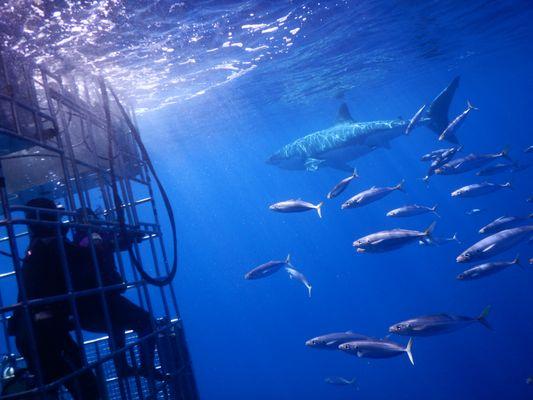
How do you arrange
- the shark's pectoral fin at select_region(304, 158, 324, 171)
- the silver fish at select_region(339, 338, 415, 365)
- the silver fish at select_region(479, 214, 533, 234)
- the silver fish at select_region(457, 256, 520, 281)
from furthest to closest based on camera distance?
the shark's pectoral fin at select_region(304, 158, 324, 171), the silver fish at select_region(479, 214, 533, 234), the silver fish at select_region(457, 256, 520, 281), the silver fish at select_region(339, 338, 415, 365)

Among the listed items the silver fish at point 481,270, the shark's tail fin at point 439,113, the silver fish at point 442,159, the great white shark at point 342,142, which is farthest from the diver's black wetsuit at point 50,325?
the shark's tail fin at point 439,113

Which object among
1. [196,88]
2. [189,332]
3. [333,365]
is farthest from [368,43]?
[189,332]

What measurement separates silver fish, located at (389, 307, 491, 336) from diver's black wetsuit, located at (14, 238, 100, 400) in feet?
18.4

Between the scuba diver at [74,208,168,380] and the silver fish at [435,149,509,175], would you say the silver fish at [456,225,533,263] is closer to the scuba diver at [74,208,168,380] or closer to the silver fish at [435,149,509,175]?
the silver fish at [435,149,509,175]

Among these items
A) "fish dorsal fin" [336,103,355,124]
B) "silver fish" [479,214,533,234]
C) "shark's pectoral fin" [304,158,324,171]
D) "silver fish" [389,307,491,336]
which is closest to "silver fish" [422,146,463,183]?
"silver fish" [479,214,533,234]

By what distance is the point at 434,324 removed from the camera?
7.35 m

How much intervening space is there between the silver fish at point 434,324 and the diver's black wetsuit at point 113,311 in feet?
15.6

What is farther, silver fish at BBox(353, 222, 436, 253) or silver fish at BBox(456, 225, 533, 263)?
silver fish at BBox(353, 222, 436, 253)

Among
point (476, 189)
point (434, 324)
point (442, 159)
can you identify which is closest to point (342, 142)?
point (476, 189)

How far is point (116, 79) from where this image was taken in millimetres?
14016

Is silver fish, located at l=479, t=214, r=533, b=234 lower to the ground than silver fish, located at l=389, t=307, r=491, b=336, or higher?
higher

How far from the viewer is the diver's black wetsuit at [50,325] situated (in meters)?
3.97

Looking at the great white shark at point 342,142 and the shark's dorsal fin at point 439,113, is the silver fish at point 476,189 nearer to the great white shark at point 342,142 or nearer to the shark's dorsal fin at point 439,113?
the shark's dorsal fin at point 439,113

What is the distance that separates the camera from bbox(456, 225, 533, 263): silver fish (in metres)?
8.02
